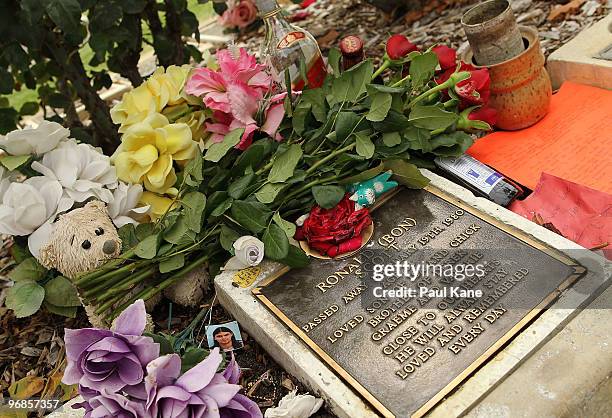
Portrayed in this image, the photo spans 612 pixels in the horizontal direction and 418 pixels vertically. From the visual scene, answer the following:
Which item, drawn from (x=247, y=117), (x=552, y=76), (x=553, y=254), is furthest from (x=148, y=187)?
(x=552, y=76)

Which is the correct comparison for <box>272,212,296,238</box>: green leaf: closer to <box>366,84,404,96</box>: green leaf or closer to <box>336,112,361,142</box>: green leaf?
<box>336,112,361,142</box>: green leaf

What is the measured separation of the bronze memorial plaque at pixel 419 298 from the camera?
72.3 inches

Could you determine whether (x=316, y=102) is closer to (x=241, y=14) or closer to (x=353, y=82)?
(x=353, y=82)

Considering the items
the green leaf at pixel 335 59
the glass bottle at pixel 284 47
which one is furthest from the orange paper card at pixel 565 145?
the glass bottle at pixel 284 47

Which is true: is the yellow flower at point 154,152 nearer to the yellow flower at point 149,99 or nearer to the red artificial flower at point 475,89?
the yellow flower at point 149,99

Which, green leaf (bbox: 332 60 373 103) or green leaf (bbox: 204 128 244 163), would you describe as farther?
green leaf (bbox: 332 60 373 103)

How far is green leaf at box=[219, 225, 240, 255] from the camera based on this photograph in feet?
7.45

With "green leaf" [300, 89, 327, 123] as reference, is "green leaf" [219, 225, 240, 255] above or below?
below

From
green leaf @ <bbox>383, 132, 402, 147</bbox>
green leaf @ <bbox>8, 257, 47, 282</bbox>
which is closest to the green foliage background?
green leaf @ <bbox>8, 257, 47, 282</bbox>

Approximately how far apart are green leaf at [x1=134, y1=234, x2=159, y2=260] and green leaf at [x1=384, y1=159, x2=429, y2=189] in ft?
2.90

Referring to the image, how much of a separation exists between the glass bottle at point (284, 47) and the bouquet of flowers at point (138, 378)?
1.46m

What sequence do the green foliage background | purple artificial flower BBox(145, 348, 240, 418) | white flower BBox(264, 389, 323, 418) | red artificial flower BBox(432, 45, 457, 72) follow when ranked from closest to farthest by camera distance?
1. purple artificial flower BBox(145, 348, 240, 418)
2. white flower BBox(264, 389, 323, 418)
3. red artificial flower BBox(432, 45, 457, 72)
4. the green foliage background

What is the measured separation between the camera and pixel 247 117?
2508 mm

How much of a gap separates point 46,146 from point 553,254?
1843mm
